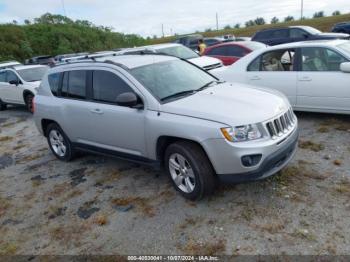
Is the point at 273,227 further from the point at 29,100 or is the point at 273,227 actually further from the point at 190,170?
the point at 29,100

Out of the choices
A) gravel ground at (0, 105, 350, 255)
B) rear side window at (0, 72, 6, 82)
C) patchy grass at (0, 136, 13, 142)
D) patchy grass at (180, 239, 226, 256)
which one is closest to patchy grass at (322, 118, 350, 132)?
gravel ground at (0, 105, 350, 255)

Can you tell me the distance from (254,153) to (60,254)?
2242mm

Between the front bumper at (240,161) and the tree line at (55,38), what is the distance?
83.9 feet

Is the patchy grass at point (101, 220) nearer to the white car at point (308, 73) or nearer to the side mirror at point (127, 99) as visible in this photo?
the side mirror at point (127, 99)

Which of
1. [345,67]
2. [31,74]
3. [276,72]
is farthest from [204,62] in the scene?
[31,74]

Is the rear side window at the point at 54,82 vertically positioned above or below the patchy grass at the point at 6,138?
above

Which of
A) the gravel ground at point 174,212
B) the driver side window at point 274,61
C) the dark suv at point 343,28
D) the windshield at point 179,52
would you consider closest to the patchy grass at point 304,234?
the gravel ground at point 174,212

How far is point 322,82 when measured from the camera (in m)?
6.05

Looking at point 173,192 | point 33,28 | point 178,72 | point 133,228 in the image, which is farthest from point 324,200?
point 33,28

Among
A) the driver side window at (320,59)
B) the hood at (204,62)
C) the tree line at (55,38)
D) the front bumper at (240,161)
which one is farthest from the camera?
the tree line at (55,38)

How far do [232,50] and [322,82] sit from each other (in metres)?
5.63

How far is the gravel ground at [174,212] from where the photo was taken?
329 cm

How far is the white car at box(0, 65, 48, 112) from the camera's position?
1085 cm

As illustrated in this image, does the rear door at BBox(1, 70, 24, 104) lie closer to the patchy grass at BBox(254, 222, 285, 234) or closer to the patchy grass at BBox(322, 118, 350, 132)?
the patchy grass at BBox(322, 118, 350, 132)
